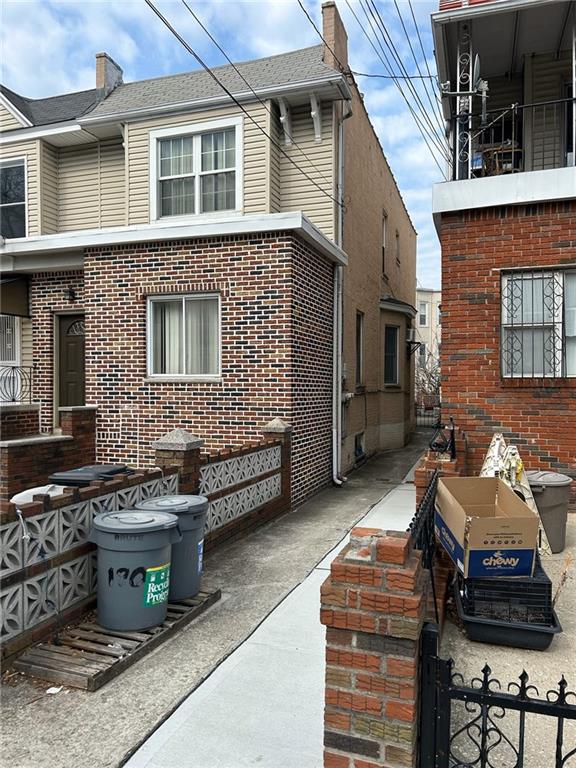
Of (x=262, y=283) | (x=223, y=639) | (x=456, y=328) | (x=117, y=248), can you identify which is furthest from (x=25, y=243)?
(x=223, y=639)

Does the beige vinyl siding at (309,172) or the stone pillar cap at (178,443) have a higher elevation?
the beige vinyl siding at (309,172)

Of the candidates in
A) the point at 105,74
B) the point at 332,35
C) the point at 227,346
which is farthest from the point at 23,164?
the point at 227,346

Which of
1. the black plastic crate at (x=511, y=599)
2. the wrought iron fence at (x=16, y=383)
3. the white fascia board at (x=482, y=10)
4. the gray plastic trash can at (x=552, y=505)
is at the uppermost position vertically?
the white fascia board at (x=482, y=10)

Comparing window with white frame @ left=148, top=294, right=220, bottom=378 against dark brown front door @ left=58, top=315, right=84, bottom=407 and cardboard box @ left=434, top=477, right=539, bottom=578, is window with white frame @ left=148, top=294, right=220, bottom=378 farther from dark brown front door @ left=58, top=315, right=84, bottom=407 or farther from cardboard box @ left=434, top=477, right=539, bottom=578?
cardboard box @ left=434, top=477, right=539, bottom=578

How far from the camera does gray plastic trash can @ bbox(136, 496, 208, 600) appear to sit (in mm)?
4516

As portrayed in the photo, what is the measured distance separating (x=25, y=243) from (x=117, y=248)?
215 centimetres

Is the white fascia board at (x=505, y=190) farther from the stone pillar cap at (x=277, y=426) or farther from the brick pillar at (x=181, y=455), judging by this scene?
the brick pillar at (x=181, y=455)

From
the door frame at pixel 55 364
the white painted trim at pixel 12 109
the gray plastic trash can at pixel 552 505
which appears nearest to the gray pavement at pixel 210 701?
the gray plastic trash can at pixel 552 505

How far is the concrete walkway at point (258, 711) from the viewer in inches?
108

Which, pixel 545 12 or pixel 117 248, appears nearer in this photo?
pixel 545 12

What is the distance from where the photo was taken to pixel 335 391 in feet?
34.5

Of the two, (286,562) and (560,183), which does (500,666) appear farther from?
(560,183)

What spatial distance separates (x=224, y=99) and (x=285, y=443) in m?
6.70

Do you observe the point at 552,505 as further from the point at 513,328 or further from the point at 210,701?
the point at 210,701
